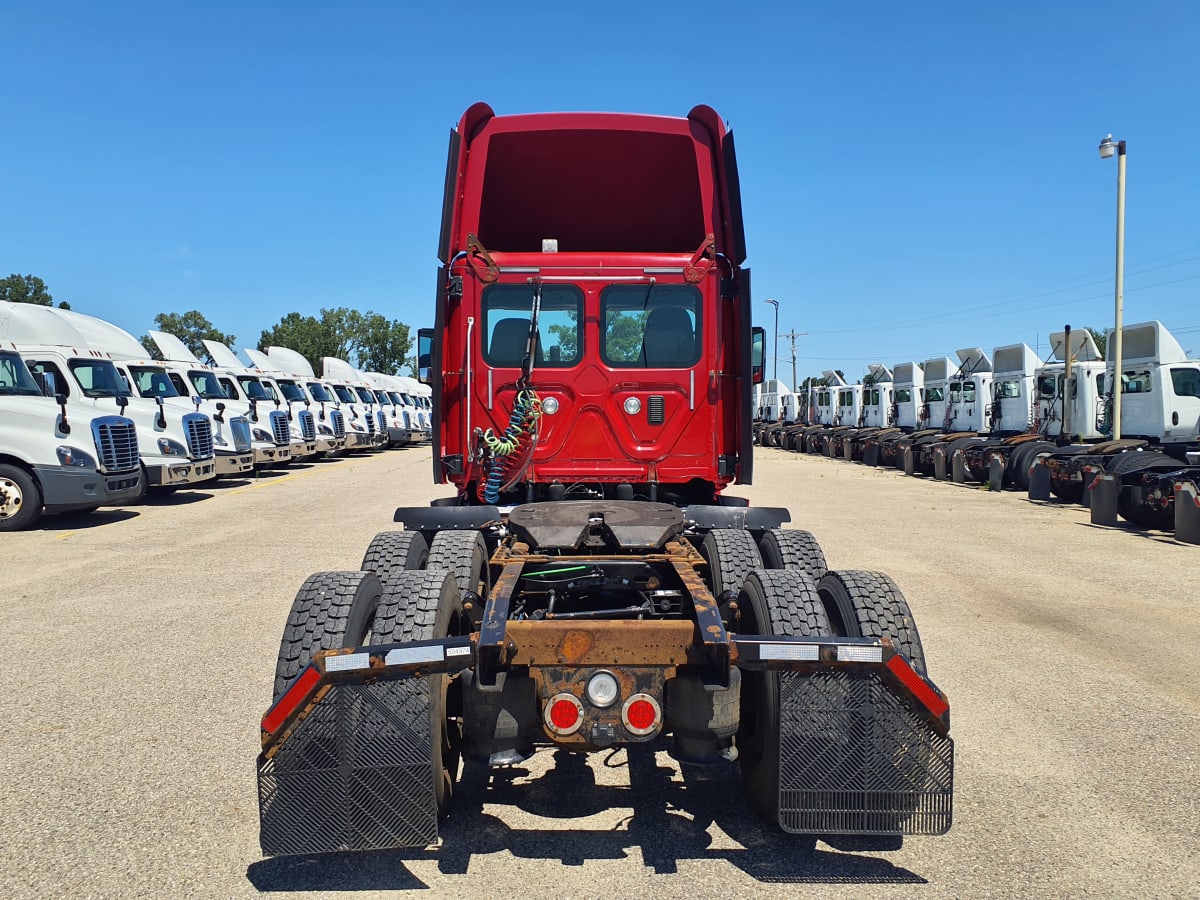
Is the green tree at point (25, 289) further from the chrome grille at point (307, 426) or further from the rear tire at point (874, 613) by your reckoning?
the rear tire at point (874, 613)

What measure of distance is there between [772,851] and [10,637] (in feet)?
19.0

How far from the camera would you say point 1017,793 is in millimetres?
3932

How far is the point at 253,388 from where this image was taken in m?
21.8

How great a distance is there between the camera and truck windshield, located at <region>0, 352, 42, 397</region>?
480 inches

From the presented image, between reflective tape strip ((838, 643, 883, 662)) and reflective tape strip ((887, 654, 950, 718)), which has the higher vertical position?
reflective tape strip ((838, 643, 883, 662))

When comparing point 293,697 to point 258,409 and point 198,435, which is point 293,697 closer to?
point 198,435

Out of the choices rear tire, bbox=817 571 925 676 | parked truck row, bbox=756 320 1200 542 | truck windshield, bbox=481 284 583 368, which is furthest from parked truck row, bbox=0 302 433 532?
parked truck row, bbox=756 320 1200 542

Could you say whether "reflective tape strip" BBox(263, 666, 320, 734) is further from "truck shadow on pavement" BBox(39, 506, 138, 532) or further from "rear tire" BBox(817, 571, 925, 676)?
"truck shadow on pavement" BBox(39, 506, 138, 532)

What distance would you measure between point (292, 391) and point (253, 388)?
8.93 feet

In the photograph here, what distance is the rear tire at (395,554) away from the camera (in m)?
4.64

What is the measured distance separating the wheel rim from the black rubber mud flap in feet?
36.0

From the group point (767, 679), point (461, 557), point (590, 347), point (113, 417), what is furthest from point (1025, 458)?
point (767, 679)

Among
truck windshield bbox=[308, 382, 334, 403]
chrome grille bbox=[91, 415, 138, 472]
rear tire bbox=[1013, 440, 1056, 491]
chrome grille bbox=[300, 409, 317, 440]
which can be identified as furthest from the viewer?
truck windshield bbox=[308, 382, 334, 403]

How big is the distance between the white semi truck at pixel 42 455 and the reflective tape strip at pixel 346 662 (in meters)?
10.9
